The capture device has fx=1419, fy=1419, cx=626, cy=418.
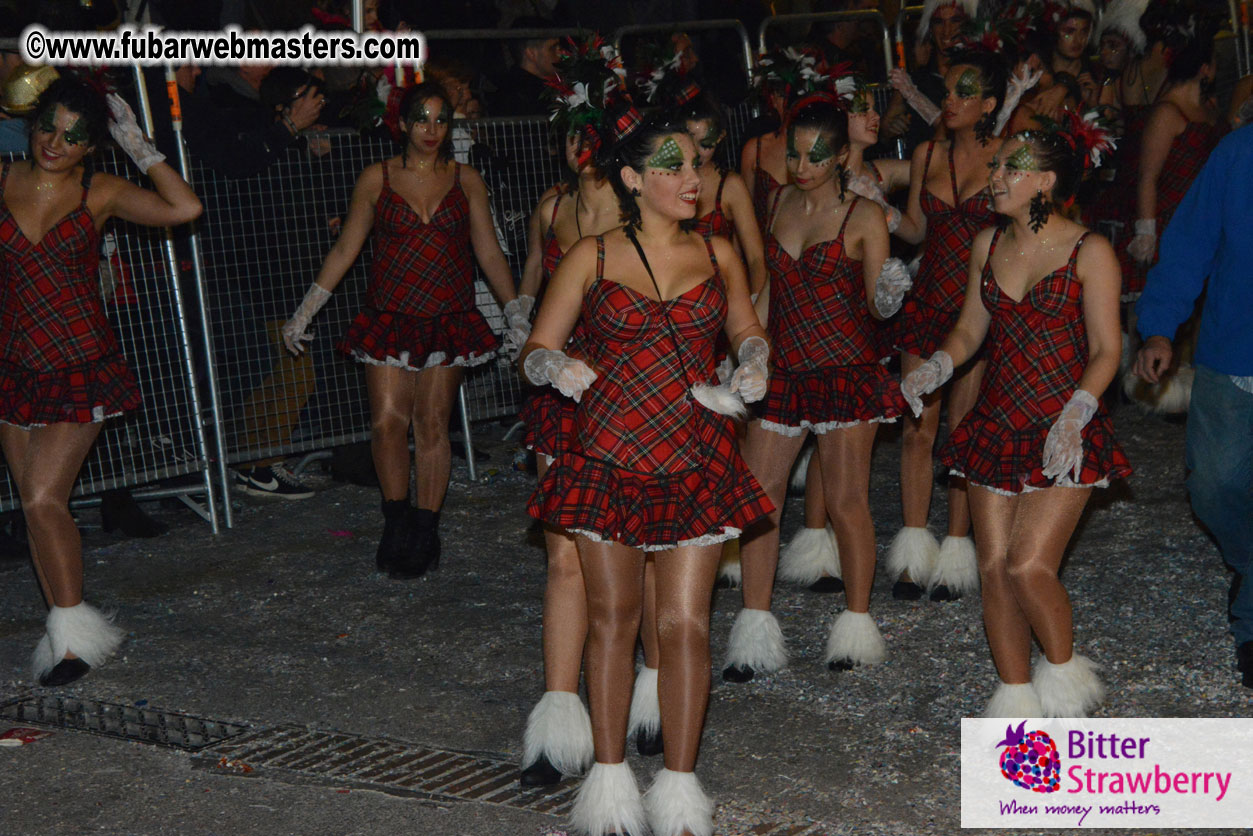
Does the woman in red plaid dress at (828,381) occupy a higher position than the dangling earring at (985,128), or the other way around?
the dangling earring at (985,128)

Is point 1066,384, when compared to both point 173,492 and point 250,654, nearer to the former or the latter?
point 250,654

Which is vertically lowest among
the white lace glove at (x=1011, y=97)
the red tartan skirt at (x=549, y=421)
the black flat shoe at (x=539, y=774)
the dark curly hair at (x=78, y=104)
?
the black flat shoe at (x=539, y=774)

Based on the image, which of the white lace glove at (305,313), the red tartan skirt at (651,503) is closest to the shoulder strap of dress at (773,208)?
the red tartan skirt at (651,503)

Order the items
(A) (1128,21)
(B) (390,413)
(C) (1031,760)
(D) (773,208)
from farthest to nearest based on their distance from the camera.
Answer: (A) (1128,21), (B) (390,413), (D) (773,208), (C) (1031,760)

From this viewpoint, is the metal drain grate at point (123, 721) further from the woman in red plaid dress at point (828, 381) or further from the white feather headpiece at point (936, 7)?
the white feather headpiece at point (936, 7)

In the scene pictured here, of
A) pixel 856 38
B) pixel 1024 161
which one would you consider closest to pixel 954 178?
pixel 1024 161

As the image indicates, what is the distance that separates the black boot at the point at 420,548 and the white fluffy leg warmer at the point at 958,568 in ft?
7.47

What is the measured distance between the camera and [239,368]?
24.8ft

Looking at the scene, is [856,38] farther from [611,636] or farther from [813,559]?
[611,636]

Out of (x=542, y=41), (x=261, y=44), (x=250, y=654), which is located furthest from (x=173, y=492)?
(x=542, y=41)

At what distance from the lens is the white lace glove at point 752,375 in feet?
13.0

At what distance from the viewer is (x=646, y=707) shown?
4.58 meters

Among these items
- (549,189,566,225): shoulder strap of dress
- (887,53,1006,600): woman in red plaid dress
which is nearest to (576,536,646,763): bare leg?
(549,189,566,225): shoulder strap of dress

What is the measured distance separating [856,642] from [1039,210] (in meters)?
1.73
